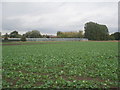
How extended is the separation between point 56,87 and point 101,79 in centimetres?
212

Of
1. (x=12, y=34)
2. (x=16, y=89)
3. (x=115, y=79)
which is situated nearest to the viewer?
(x=16, y=89)

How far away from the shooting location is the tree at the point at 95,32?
90463mm

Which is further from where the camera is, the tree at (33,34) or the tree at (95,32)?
the tree at (95,32)

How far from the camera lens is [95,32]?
9050 centimetres

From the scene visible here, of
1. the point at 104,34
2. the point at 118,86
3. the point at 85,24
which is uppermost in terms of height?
the point at 85,24

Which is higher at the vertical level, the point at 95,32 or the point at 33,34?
the point at 95,32

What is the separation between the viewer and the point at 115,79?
5.69 meters

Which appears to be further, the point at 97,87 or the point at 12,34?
the point at 12,34

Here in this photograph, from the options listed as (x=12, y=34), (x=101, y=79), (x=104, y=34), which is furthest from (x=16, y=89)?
(x=104, y=34)

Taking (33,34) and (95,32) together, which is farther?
(95,32)

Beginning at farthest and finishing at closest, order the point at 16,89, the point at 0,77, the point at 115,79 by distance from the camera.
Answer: the point at 0,77 < the point at 115,79 < the point at 16,89

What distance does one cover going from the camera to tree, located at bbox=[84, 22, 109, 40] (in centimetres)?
9046

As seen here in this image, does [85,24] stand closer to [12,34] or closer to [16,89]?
[12,34]

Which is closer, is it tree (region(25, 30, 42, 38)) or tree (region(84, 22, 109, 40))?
tree (region(25, 30, 42, 38))
